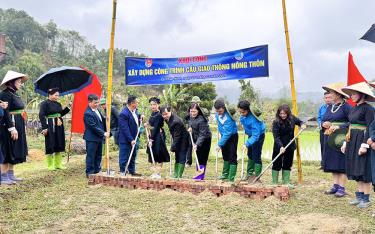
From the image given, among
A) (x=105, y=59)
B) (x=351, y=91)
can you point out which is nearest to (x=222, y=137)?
(x=351, y=91)

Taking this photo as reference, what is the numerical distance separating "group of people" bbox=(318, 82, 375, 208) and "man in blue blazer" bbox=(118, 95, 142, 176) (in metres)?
3.36

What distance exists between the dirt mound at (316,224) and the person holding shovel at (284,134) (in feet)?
5.61

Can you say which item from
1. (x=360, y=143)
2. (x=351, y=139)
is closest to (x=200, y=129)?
(x=351, y=139)

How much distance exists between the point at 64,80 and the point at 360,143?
20.5 feet

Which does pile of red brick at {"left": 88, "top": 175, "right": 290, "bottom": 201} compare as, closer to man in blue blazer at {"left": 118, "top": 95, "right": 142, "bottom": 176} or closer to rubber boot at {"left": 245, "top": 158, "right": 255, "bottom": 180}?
man in blue blazer at {"left": 118, "top": 95, "right": 142, "bottom": 176}

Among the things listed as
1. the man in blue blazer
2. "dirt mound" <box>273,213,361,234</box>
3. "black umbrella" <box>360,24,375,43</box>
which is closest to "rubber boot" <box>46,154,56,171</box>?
the man in blue blazer

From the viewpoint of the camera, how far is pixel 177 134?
719cm

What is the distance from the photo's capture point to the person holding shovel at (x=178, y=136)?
7.14 meters

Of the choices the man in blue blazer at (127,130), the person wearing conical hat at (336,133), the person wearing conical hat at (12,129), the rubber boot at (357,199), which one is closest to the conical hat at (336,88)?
the person wearing conical hat at (336,133)

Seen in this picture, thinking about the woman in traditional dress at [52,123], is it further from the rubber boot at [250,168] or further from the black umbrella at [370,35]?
the black umbrella at [370,35]

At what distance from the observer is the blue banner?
299 inches

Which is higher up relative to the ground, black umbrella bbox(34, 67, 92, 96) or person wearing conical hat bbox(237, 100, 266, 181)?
black umbrella bbox(34, 67, 92, 96)

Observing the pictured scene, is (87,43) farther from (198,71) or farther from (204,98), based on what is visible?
(198,71)

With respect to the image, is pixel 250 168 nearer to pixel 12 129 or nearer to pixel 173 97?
pixel 12 129
